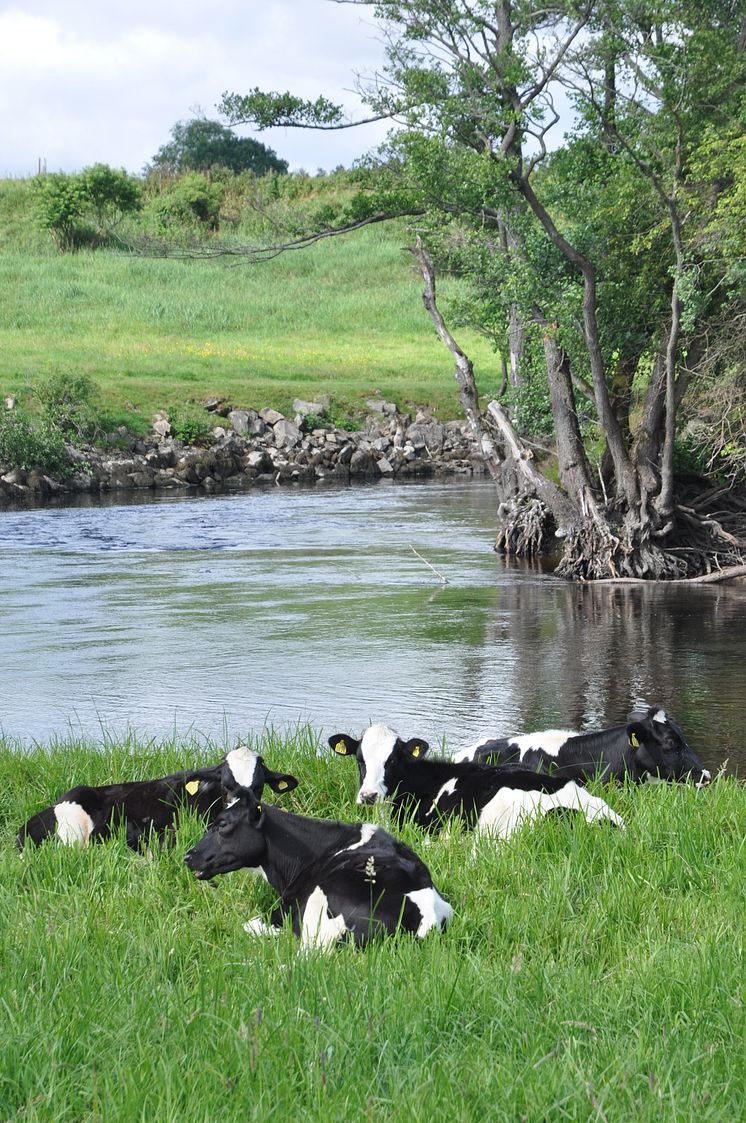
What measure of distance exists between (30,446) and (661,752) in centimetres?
3146

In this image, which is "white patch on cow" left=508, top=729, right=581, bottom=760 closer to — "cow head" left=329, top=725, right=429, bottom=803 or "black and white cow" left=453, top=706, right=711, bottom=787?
"black and white cow" left=453, top=706, right=711, bottom=787

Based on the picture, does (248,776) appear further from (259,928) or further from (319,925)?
(319,925)

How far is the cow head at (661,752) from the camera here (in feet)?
28.2

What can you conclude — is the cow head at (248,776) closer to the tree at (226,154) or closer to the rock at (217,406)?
the rock at (217,406)

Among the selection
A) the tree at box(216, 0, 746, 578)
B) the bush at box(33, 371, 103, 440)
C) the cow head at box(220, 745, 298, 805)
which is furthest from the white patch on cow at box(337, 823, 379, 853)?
the bush at box(33, 371, 103, 440)

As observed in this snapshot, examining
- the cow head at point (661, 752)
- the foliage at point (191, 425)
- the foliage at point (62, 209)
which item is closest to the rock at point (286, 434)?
the foliage at point (191, 425)

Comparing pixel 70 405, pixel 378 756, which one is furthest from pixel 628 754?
pixel 70 405

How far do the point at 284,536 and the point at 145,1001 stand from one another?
23.7 meters

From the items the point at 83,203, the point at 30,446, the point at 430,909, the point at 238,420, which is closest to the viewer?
the point at 430,909

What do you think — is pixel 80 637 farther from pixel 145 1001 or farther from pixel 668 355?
pixel 145 1001

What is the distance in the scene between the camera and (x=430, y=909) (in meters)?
5.27

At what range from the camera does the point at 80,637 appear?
1750 cm

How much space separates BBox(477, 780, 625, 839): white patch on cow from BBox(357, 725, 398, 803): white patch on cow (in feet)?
2.11

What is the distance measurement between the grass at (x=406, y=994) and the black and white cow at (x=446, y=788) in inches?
21.4
